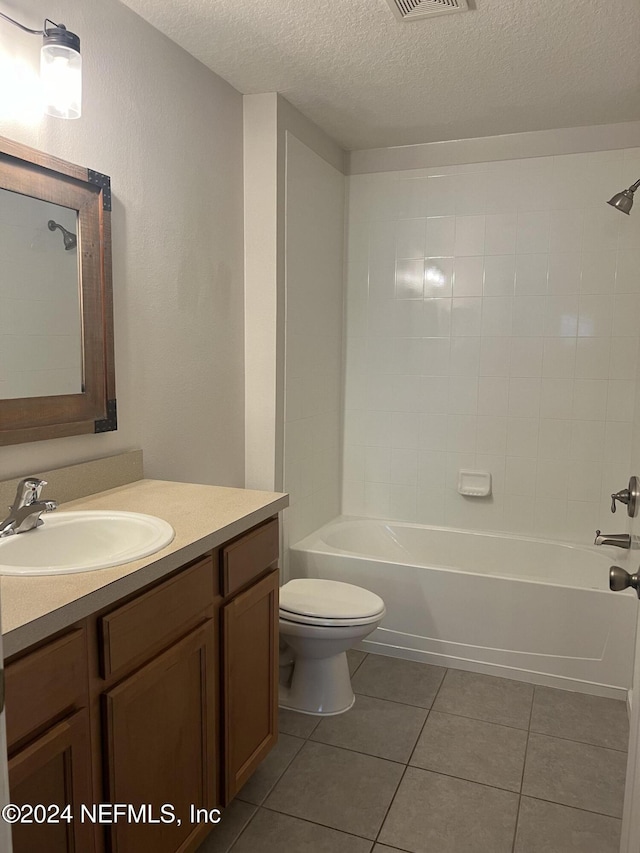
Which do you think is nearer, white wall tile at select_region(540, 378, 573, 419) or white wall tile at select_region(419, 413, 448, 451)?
white wall tile at select_region(540, 378, 573, 419)

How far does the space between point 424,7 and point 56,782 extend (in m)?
2.24

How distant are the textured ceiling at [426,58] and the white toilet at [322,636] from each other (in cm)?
198

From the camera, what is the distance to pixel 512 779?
214 cm

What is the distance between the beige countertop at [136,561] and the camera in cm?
114

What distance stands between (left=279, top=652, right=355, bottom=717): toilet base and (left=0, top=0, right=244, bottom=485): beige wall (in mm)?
824

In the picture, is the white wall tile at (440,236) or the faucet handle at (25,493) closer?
the faucet handle at (25,493)

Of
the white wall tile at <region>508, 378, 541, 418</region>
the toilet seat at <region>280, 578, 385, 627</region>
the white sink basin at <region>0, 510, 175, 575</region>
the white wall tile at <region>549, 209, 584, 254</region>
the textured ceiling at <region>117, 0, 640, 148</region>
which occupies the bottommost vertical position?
the toilet seat at <region>280, 578, 385, 627</region>

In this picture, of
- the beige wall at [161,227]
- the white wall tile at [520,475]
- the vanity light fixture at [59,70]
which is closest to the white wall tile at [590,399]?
the white wall tile at [520,475]

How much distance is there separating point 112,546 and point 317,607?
97 centimetres

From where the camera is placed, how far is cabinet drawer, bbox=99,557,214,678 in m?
1.32

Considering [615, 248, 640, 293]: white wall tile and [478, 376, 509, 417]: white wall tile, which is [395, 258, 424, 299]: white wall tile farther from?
[615, 248, 640, 293]: white wall tile

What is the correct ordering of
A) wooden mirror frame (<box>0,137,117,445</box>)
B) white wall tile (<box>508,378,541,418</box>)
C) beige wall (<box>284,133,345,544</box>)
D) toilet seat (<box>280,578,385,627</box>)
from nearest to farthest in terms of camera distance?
1. wooden mirror frame (<box>0,137,117,445</box>)
2. toilet seat (<box>280,578,385,627</box>)
3. beige wall (<box>284,133,345,544</box>)
4. white wall tile (<box>508,378,541,418</box>)

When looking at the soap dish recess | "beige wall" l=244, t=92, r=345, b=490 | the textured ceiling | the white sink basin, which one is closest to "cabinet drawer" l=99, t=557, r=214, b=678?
the white sink basin

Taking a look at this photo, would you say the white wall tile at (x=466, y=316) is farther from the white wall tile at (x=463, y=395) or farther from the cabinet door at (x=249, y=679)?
the cabinet door at (x=249, y=679)
